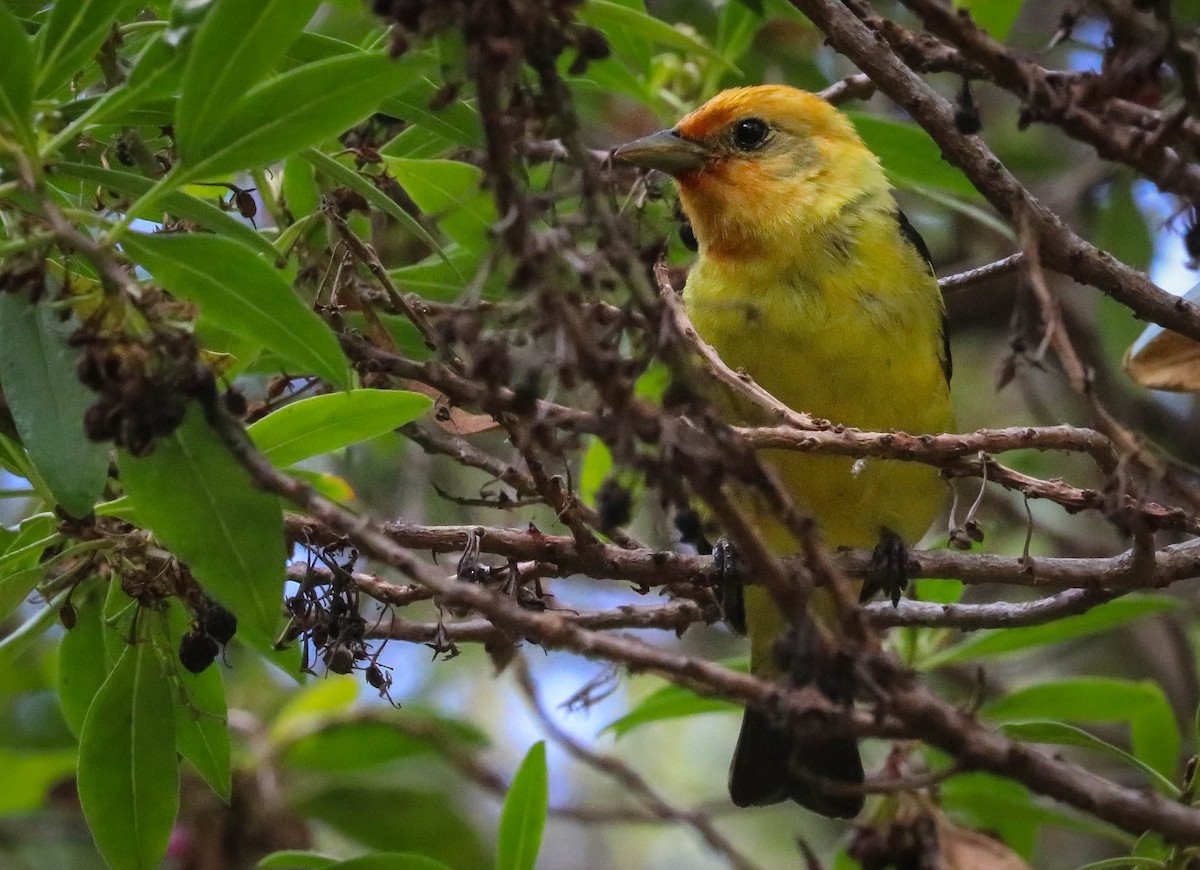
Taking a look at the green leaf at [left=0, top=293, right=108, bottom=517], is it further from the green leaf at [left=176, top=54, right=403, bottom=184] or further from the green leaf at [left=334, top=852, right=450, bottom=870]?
the green leaf at [left=334, top=852, right=450, bottom=870]

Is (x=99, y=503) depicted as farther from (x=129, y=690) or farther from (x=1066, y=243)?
(x=1066, y=243)

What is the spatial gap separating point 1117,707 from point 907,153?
4.46 ft

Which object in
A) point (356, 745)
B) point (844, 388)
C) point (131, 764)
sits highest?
point (131, 764)

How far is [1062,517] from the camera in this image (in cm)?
600

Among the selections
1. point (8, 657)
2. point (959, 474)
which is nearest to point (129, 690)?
point (8, 657)

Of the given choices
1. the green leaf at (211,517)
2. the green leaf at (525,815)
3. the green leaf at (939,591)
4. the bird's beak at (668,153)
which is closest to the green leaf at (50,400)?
the green leaf at (211,517)

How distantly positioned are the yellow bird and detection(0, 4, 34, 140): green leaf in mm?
1582

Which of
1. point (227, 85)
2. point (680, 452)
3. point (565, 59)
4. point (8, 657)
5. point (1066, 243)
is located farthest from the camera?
point (565, 59)

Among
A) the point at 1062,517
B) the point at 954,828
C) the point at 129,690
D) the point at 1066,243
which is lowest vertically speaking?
the point at 1062,517

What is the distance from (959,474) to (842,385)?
92cm

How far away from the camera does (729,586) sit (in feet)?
9.49

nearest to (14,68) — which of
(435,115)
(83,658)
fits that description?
(435,115)

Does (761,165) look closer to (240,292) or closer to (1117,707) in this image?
(1117,707)

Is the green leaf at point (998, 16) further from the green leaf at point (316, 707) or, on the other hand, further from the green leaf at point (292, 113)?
the green leaf at point (316, 707)
